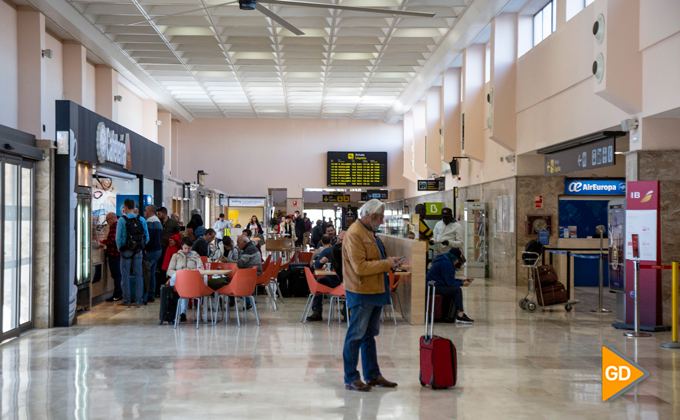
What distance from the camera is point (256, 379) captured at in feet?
17.5

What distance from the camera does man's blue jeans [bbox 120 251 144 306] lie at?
32.3ft

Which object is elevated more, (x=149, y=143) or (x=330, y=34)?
(x=330, y=34)

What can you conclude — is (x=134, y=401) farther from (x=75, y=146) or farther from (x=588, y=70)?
(x=588, y=70)

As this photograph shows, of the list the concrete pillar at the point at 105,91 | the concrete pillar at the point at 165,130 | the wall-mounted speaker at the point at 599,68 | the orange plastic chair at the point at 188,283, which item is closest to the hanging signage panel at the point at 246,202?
the concrete pillar at the point at 165,130

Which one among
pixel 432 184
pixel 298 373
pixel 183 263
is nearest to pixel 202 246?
pixel 183 263

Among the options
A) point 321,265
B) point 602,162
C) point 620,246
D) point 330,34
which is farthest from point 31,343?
point 330,34

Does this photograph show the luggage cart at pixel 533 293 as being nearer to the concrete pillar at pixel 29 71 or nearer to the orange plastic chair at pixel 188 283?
the orange plastic chair at pixel 188 283

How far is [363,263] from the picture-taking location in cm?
482

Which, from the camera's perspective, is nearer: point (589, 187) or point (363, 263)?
point (363, 263)

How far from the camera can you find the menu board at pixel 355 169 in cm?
2484

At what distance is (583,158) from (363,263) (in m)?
6.32

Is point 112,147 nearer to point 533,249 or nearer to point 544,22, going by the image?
point 533,249

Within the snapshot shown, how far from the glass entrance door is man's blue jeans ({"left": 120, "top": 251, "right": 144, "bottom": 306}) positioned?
2.13m

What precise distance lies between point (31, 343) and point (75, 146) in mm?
2708
